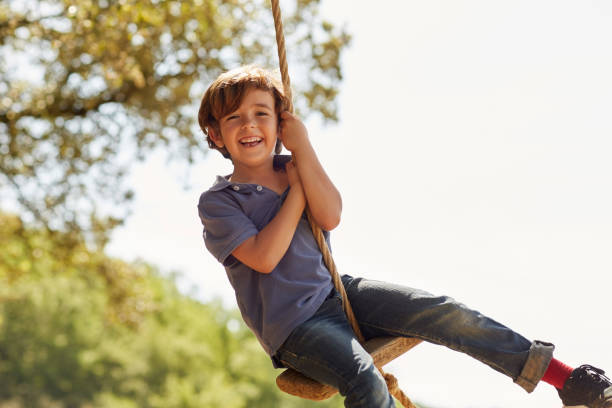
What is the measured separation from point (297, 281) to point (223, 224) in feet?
0.90

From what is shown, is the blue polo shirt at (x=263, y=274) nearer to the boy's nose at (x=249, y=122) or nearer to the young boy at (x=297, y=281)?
the young boy at (x=297, y=281)

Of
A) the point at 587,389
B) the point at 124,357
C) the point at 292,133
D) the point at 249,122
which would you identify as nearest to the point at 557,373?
the point at 587,389

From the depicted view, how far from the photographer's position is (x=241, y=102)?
2.33m

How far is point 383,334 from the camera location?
2377 millimetres

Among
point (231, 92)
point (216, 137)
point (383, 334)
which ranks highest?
point (231, 92)

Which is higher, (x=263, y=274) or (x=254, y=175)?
(x=254, y=175)

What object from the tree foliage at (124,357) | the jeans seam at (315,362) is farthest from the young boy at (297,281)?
the tree foliage at (124,357)

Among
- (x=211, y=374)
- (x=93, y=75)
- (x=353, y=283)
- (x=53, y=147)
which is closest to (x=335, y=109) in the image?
(x=93, y=75)

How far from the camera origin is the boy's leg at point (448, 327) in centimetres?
218

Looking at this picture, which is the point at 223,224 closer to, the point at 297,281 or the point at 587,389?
the point at 297,281

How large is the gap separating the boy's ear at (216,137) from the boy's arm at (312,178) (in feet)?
0.68

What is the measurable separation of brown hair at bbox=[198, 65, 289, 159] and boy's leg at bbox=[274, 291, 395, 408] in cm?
66

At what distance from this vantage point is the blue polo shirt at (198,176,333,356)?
7.14 ft

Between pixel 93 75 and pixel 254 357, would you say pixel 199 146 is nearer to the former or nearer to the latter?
pixel 93 75
